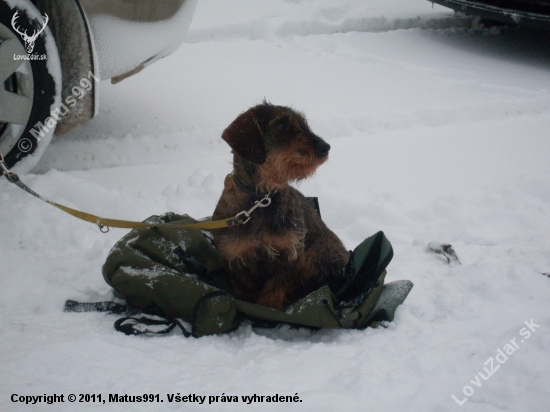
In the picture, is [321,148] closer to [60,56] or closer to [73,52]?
[73,52]

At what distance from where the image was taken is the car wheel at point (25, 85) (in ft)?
11.1

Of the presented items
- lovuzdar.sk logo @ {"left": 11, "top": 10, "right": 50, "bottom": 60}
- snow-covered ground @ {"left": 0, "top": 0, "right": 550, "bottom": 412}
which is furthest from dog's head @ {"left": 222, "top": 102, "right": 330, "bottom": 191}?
lovuzdar.sk logo @ {"left": 11, "top": 10, "right": 50, "bottom": 60}

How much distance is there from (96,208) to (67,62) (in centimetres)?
117

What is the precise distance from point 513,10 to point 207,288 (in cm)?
787

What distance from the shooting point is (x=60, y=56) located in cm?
381

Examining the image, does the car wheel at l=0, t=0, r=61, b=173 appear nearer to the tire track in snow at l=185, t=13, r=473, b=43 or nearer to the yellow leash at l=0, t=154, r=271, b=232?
the yellow leash at l=0, t=154, r=271, b=232

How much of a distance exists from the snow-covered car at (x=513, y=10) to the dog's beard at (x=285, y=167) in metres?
6.92

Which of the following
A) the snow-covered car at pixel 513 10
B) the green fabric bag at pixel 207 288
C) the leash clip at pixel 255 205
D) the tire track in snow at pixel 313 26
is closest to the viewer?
the green fabric bag at pixel 207 288

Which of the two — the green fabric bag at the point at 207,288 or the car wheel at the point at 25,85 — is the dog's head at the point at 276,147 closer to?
the green fabric bag at the point at 207,288

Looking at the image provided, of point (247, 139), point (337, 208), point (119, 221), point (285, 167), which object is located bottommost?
point (337, 208)

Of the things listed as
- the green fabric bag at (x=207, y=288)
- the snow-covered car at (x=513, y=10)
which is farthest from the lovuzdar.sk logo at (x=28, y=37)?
the snow-covered car at (x=513, y=10)

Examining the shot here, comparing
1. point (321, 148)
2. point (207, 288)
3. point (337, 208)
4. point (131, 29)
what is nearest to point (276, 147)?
point (321, 148)

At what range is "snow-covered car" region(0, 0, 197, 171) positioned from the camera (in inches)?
135

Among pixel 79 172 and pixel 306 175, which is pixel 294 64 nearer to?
pixel 79 172
